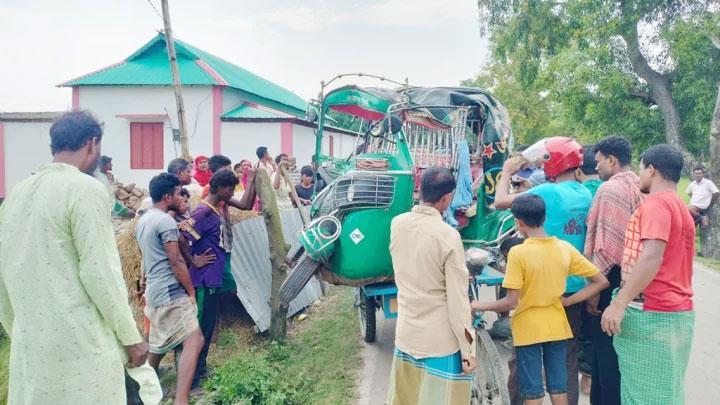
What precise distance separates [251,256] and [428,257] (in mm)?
3886

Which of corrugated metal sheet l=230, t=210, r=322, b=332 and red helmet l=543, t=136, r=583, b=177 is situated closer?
red helmet l=543, t=136, r=583, b=177

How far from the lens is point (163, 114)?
20750 mm

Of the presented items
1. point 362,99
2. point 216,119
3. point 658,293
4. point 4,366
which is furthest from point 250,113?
point 658,293

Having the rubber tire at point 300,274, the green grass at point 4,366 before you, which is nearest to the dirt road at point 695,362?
the rubber tire at point 300,274

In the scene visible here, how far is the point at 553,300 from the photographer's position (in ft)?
11.0

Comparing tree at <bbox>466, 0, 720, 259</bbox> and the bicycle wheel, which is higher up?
tree at <bbox>466, 0, 720, 259</bbox>

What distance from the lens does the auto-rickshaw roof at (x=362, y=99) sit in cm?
535

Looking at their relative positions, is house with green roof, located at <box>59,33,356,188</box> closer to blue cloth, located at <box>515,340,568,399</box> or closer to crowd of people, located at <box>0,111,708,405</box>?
crowd of people, located at <box>0,111,708,405</box>

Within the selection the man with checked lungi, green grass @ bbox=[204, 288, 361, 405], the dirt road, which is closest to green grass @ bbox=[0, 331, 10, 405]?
green grass @ bbox=[204, 288, 361, 405]

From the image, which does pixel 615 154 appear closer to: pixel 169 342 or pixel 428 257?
pixel 428 257

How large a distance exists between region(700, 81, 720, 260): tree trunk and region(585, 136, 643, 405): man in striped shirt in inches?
357

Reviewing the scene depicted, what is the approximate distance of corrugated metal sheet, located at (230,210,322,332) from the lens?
6.07 m

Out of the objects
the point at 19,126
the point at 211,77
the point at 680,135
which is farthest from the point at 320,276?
the point at 19,126

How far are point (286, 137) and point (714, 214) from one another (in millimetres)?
13258
